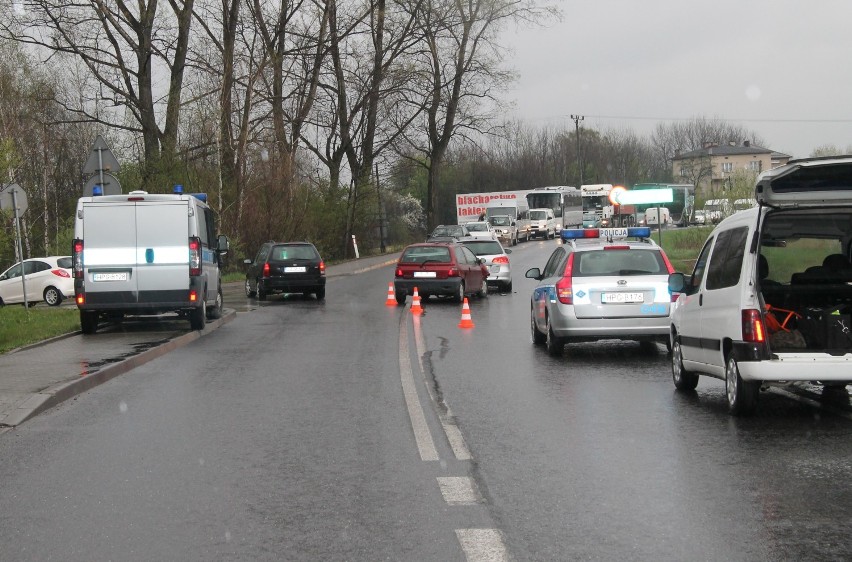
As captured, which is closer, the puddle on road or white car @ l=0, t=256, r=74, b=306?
the puddle on road

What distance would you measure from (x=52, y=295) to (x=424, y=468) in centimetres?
2847

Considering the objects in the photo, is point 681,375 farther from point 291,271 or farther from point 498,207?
point 498,207

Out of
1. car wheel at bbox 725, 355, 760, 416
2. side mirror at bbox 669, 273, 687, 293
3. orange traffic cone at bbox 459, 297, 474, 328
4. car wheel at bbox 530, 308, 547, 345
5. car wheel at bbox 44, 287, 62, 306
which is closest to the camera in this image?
car wheel at bbox 725, 355, 760, 416

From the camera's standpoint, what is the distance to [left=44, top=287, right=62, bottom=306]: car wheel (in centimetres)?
3378

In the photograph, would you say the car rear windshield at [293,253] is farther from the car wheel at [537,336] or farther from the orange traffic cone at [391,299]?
the car wheel at [537,336]

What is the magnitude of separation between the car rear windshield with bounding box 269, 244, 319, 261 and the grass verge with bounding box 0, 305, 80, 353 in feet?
20.7

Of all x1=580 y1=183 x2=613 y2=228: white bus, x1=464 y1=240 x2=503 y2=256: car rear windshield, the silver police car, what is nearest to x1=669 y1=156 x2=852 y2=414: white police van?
the silver police car

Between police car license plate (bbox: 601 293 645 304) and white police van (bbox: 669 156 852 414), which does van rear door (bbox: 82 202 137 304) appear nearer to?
police car license plate (bbox: 601 293 645 304)

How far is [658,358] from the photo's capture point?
48.9 ft

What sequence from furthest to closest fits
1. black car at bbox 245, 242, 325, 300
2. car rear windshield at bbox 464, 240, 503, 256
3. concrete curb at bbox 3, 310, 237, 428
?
1. car rear windshield at bbox 464, 240, 503, 256
2. black car at bbox 245, 242, 325, 300
3. concrete curb at bbox 3, 310, 237, 428

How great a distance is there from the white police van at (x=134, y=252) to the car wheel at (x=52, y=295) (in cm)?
1509

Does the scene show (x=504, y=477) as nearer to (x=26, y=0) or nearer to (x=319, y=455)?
(x=319, y=455)

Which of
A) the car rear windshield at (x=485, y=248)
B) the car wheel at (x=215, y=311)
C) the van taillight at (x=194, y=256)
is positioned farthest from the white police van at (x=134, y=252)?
the car rear windshield at (x=485, y=248)

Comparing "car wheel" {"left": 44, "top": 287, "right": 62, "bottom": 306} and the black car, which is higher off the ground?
the black car
